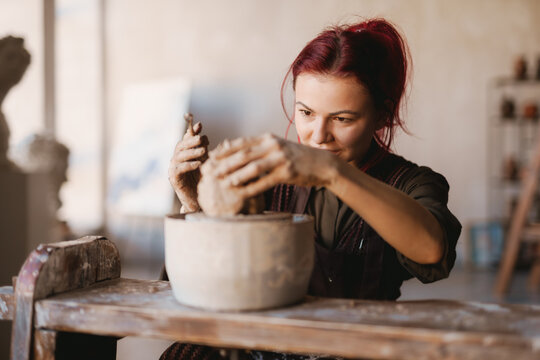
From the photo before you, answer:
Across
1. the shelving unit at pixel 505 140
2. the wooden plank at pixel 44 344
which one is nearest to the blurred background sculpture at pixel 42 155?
the wooden plank at pixel 44 344

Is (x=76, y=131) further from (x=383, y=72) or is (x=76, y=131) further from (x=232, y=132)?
(x=383, y=72)

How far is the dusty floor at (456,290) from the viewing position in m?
3.23

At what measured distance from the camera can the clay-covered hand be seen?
866 mm

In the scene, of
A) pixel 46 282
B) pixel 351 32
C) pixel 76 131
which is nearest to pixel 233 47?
pixel 76 131

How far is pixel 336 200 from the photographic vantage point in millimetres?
1530

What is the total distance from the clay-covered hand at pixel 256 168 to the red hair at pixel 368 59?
20.5 inches

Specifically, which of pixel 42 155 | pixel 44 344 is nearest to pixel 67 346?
pixel 44 344

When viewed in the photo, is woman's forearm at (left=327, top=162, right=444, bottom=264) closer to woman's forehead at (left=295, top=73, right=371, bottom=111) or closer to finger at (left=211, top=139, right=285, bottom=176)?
finger at (left=211, top=139, right=285, bottom=176)

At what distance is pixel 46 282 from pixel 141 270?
4.48 m

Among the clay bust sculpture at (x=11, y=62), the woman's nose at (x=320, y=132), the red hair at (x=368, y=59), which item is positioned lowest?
the woman's nose at (x=320, y=132)

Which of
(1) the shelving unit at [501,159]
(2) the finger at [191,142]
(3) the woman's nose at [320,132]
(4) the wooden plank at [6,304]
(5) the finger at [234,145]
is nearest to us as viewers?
(5) the finger at [234,145]

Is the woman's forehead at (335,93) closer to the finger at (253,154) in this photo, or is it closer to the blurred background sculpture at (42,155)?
the finger at (253,154)

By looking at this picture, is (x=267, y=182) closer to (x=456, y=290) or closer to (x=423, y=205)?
(x=423, y=205)

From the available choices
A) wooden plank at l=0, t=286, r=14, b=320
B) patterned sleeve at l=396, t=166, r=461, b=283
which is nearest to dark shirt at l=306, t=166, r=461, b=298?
patterned sleeve at l=396, t=166, r=461, b=283
